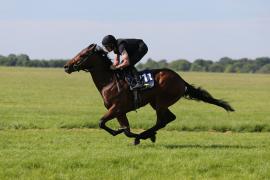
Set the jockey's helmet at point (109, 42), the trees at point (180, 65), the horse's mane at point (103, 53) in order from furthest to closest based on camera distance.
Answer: the trees at point (180, 65), the horse's mane at point (103, 53), the jockey's helmet at point (109, 42)

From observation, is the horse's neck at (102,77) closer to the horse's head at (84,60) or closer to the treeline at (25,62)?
the horse's head at (84,60)

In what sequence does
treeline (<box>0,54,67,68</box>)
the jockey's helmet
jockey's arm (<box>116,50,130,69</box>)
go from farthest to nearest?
treeline (<box>0,54,67,68</box>) < the jockey's helmet < jockey's arm (<box>116,50,130,69</box>)

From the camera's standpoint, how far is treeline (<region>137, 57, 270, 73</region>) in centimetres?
15988

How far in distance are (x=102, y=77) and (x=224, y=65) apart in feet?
508

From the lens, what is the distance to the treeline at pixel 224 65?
525 feet

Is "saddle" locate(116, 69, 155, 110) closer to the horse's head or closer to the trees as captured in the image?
the horse's head

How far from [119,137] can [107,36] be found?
3485 millimetres

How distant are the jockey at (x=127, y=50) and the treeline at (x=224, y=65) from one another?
136723 millimetres

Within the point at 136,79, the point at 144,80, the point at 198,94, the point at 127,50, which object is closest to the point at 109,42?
the point at 127,50

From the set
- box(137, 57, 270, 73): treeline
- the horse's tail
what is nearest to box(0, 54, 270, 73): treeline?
box(137, 57, 270, 73): treeline

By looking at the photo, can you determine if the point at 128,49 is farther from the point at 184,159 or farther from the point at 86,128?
the point at 86,128

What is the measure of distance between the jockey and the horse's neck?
0.64 feet

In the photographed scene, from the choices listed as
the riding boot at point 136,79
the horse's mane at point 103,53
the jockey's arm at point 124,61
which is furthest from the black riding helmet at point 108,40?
the riding boot at point 136,79

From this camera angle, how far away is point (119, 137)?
1638 cm
